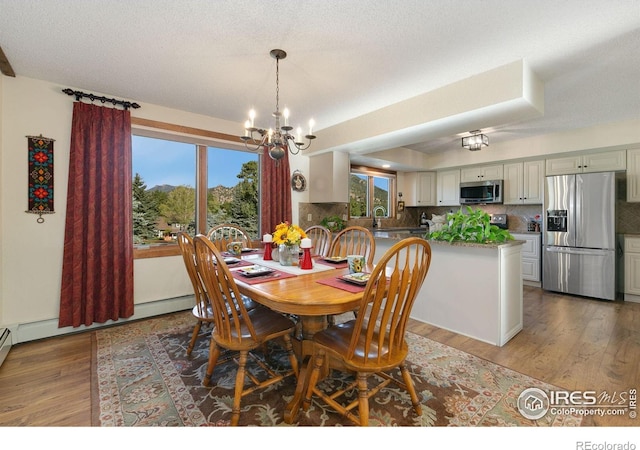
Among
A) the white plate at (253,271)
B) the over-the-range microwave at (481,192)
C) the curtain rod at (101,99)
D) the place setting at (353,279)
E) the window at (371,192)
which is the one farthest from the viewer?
the window at (371,192)

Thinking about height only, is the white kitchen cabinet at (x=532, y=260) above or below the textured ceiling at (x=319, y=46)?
below

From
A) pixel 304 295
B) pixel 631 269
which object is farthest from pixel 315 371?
pixel 631 269

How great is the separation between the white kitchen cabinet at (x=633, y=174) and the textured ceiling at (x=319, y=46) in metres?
1.06

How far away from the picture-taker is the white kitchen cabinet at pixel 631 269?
146 inches

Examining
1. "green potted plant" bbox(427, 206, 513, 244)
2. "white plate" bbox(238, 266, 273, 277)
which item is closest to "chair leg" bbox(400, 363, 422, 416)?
"white plate" bbox(238, 266, 273, 277)

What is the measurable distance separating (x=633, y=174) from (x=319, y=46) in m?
4.50

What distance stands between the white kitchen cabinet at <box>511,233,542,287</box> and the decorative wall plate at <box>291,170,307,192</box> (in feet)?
11.3

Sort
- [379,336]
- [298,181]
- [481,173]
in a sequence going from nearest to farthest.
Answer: [379,336] → [298,181] → [481,173]

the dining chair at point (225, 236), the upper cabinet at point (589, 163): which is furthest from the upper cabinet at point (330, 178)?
the upper cabinet at point (589, 163)

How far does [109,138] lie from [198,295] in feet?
6.60

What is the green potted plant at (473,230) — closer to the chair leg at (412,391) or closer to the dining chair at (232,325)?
the chair leg at (412,391)

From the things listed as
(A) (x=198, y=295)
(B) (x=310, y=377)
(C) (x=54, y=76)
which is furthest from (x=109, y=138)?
(B) (x=310, y=377)

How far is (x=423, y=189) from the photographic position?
6008 millimetres

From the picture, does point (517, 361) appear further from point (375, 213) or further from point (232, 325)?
point (375, 213)
